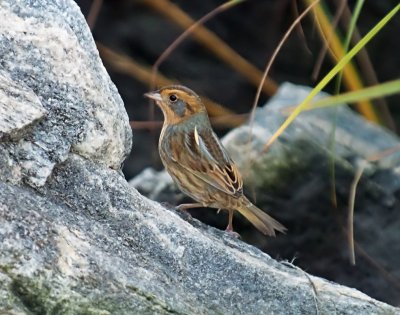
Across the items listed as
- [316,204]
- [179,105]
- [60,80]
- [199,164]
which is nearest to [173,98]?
[179,105]

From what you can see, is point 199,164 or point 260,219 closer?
point 260,219

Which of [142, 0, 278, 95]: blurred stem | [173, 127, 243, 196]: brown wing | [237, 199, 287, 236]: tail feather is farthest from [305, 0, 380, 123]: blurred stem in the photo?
[237, 199, 287, 236]: tail feather

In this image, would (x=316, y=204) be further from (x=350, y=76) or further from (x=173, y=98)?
(x=350, y=76)

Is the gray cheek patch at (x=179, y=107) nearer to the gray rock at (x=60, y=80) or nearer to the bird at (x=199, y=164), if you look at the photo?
the bird at (x=199, y=164)

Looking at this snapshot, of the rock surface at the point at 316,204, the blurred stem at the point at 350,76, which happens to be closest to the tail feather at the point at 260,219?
the rock surface at the point at 316,204

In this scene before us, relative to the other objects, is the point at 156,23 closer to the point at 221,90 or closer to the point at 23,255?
the point at 221,90

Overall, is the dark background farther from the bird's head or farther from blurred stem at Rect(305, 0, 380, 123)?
the bird's head
